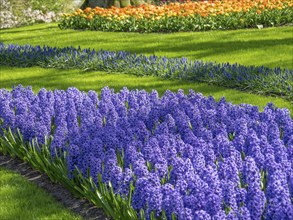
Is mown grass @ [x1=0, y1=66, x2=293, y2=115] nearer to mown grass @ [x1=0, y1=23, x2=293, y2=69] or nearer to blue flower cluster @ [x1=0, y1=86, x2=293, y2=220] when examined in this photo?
blue flower cluster @ [x1=0, y1=86, x2=293, y2=220]

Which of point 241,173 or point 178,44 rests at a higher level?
point 241,173

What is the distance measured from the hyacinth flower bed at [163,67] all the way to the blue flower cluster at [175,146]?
2.33 metres

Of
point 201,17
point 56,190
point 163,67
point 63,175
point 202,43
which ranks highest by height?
point 63,175

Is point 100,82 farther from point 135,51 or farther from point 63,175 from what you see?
point 63,175

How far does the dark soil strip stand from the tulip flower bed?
33.8ft

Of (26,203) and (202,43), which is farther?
(202,43)

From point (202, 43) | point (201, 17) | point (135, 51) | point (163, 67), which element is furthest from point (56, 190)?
point (201, 17)

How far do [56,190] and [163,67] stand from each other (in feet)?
17.7

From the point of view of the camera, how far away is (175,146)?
5371mm

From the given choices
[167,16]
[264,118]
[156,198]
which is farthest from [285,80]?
[167,16]

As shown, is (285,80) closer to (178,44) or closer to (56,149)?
(56,149)

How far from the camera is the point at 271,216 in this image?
155 inches

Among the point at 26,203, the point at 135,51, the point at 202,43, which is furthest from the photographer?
the point at 202,43

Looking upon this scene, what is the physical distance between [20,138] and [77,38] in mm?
10096
